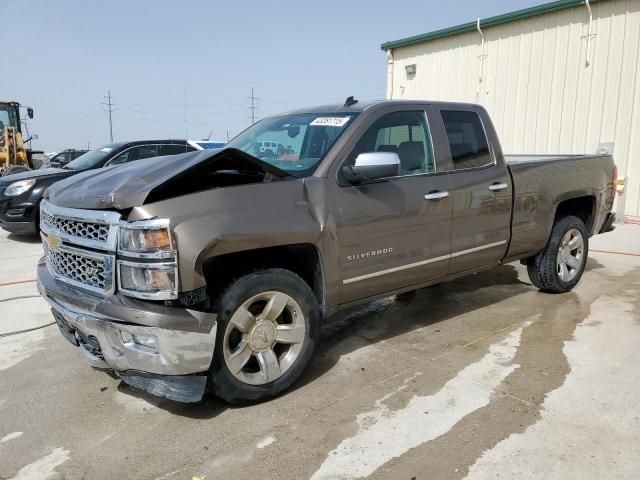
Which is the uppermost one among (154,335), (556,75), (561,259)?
(556,75)

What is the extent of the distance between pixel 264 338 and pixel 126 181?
1222 millimetres

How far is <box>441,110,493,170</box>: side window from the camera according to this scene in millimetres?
4352

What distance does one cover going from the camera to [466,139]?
4508 mm

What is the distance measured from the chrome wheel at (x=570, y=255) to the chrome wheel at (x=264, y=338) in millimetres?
3357

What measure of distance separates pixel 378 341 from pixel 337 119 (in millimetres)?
1815

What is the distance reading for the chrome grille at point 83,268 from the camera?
2.89 meters

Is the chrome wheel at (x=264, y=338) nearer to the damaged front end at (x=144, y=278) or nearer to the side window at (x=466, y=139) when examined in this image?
the damaged front end at (x=144, y=278)

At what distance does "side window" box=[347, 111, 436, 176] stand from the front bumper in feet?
5.96

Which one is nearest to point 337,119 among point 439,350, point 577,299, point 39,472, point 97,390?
point 439,350

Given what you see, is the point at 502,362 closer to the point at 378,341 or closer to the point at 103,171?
the point at 378,341

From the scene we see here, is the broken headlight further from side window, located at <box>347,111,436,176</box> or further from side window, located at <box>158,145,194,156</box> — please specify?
side window, located at <box>158,145,194,156</box>

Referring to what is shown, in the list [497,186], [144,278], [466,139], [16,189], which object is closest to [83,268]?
[144,278]

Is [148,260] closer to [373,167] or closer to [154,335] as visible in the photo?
[154,335]

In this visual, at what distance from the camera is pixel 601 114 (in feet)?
37.2
